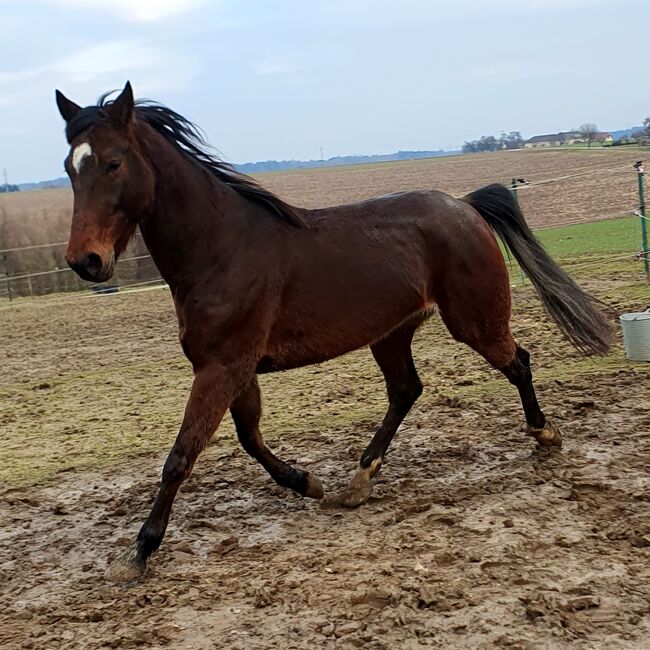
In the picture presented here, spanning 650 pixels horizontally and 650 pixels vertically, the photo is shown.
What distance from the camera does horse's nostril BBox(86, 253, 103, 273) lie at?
3.47 metres

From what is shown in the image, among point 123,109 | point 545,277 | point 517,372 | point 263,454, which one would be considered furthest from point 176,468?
point 545,277

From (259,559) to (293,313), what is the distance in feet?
4.15

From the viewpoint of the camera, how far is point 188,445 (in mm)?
3730

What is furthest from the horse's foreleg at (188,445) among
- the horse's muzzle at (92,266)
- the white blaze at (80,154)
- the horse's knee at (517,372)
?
the horse's knee at (517,372)

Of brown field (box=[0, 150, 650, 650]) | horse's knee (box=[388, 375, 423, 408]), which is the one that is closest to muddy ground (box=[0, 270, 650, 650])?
brown field (box=[0, 150, 650, 650])

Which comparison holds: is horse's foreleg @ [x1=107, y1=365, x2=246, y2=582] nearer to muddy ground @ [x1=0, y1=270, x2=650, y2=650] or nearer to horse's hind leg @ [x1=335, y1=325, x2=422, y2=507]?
muddy ground @ [x1=0, y1=270, x2=650, y2=650]

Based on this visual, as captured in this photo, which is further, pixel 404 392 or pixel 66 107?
pixel 404 392

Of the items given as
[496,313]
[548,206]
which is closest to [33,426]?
[496,313]

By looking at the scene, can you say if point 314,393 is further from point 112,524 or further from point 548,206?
point 548,206

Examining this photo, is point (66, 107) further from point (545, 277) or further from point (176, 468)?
point (545, 277)

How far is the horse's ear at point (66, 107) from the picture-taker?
3.75 metres

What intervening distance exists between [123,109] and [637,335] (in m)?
4.52

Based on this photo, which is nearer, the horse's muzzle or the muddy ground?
the muddy ground

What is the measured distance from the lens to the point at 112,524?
437 cm
